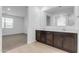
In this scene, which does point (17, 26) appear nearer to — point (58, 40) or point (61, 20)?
point (61, 20)

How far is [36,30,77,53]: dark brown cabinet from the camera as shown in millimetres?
2263

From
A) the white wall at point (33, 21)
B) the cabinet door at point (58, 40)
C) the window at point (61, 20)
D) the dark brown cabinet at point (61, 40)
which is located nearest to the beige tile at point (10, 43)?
the white wall at point (33, 21)

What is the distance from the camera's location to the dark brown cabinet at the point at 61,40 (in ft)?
7.42

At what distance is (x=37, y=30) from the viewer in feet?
13.3

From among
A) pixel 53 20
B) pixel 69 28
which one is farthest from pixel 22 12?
pixel 69 28

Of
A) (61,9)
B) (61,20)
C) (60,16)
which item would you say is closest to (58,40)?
(61,20)

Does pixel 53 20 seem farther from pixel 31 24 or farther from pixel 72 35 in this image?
pixel 72 35

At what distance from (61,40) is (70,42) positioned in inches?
14.1

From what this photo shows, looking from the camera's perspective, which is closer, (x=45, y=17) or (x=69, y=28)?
(x=69, y=28)

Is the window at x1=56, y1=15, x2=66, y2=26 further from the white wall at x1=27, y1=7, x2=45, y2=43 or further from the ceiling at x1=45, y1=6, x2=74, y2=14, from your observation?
the white wall at x1=27, y1=7, x2=45, y2=43

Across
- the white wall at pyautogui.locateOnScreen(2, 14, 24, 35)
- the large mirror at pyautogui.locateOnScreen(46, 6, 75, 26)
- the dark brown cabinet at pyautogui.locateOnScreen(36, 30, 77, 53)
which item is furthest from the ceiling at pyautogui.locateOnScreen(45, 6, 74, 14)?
the white wall at pyautogui.locateOnScreen(2, 14, 24, 35)

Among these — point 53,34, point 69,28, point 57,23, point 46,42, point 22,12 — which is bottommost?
point 46,42

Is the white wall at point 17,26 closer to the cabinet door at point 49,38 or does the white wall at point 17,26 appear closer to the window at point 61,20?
the cabinet door at point 49,38
